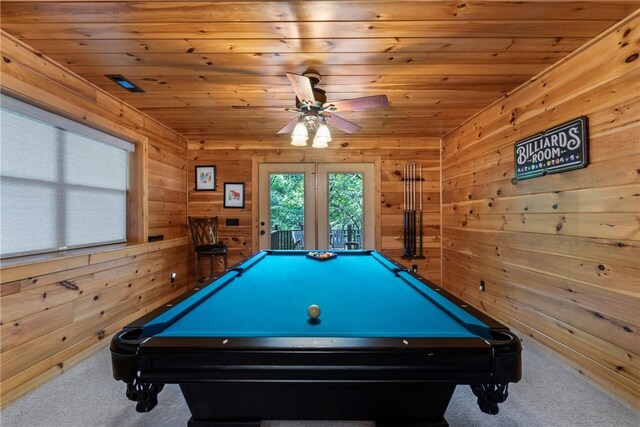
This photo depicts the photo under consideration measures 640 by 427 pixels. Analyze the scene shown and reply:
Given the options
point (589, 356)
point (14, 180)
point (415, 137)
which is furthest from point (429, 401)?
point (415, 137)

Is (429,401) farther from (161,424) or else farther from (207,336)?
(161,424)

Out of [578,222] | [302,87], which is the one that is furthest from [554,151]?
[302,87]

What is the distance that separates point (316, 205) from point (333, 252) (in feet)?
4.96

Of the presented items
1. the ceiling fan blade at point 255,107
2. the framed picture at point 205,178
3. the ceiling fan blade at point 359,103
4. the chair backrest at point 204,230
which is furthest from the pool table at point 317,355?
the framed picture at point 205,178

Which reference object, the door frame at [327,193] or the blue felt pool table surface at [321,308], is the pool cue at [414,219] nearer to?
the door frame at [327,193]

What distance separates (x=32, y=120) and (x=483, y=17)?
3073mm

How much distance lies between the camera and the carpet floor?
5.18 feet

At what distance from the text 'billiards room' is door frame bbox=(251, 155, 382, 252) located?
106cm

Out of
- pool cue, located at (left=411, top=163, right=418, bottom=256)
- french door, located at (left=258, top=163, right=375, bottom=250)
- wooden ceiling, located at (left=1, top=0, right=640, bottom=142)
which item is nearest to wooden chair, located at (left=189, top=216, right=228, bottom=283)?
french door, located at (left=258, top=163, right=375, bottom=250)

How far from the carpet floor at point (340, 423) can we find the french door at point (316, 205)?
273 cm

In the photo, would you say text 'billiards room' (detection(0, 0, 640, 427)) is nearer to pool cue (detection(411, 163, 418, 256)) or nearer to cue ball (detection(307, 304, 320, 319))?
cue ball (detection(307, 304, 320, 319))

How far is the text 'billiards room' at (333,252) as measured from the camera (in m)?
1.06

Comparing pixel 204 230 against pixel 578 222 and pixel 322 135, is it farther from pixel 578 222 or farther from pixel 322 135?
pixel 578 222

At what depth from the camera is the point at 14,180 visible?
1.97m
